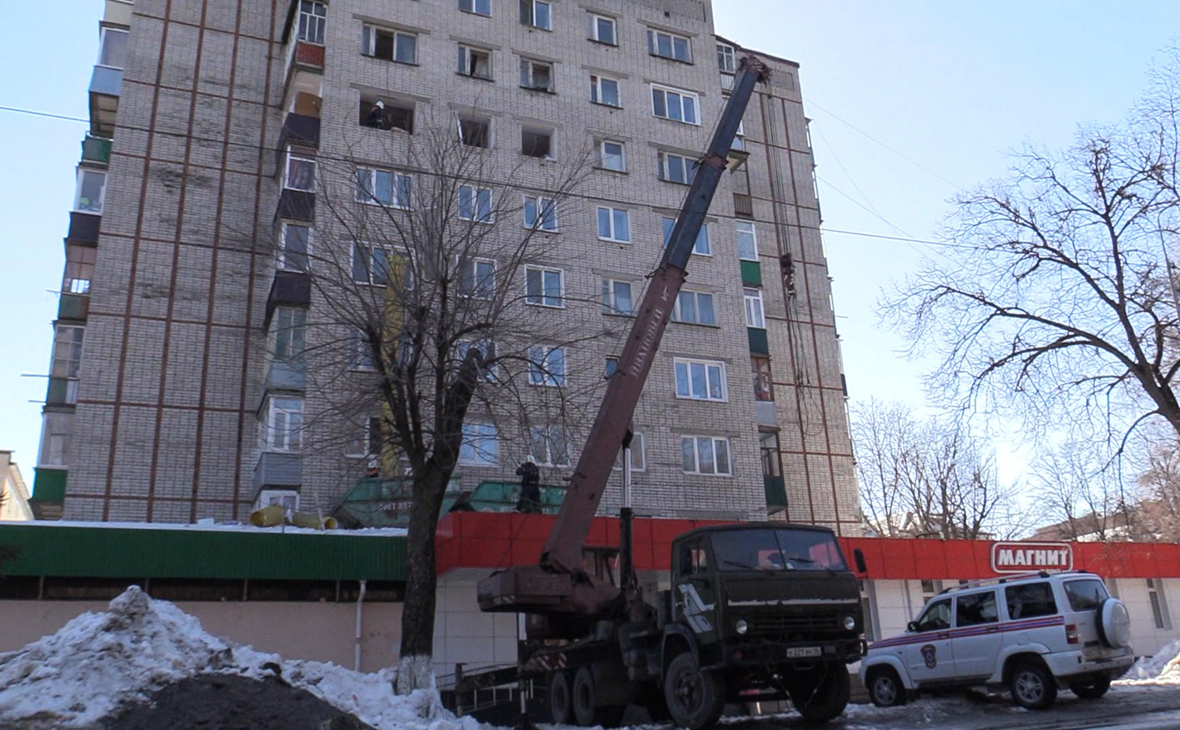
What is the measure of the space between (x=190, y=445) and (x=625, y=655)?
1786 centimetres

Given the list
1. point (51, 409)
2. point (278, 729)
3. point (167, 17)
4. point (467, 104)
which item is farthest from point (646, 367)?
point (167, 17)

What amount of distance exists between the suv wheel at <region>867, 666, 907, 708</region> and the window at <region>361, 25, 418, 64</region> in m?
21.5

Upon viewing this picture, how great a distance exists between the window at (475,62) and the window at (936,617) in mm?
20805

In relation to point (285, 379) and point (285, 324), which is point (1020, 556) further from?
point (285, 324)

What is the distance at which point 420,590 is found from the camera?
47.7ft

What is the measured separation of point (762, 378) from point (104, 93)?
22359 mm

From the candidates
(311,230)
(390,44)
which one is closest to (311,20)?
(390,44)

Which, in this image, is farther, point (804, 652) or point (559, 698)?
point (559, 698)

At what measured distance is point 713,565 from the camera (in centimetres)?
1170

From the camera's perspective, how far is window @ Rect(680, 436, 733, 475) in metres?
27.5

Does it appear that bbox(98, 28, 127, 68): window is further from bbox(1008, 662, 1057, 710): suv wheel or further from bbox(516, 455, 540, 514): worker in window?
bbox(1008, 662, 1057, 710): suv wheel

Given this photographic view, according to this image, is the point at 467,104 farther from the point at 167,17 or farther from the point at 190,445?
the point at 190,445

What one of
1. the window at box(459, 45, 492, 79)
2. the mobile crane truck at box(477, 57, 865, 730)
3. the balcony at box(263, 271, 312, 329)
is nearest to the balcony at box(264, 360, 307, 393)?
the balcony at box(263, 271, 312, 329)

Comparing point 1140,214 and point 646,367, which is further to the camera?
point 1140,214
